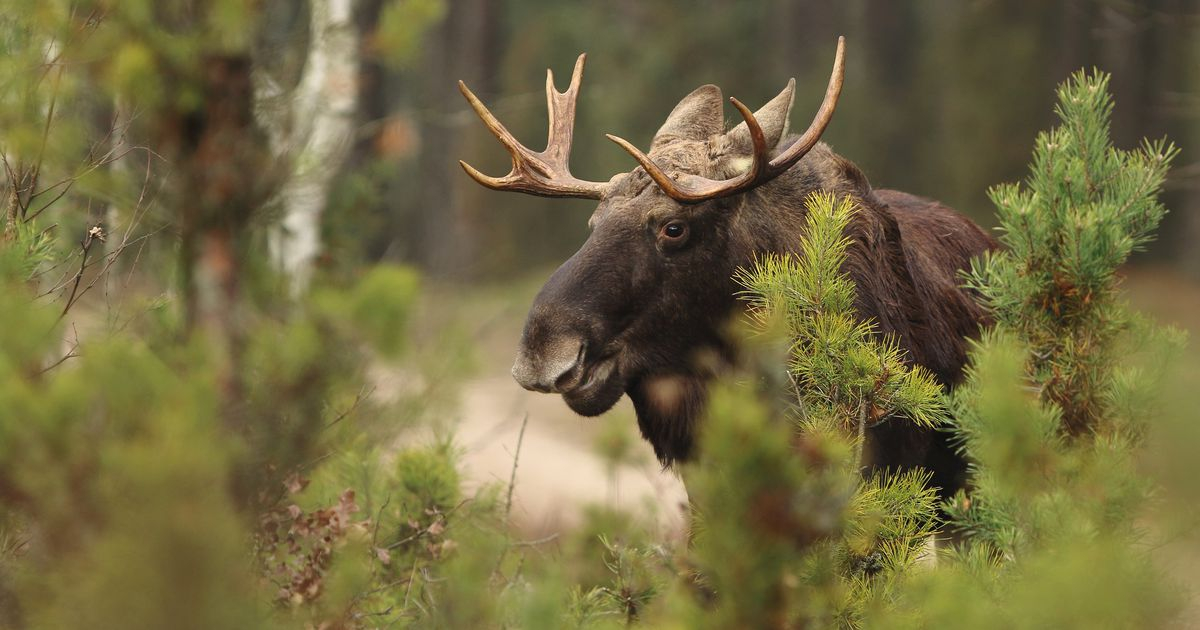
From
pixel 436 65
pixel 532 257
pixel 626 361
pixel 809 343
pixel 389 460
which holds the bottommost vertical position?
pixel 532 257

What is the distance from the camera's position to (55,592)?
2590 millimetres

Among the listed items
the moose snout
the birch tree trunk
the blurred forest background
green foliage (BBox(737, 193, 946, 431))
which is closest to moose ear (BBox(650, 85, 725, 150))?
the moose snout

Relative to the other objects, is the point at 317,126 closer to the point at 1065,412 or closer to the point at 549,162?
the point at 549,162

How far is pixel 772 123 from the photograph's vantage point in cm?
507

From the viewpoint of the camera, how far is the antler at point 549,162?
527 centimetres

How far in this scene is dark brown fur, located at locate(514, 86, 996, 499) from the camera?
4.80 meters

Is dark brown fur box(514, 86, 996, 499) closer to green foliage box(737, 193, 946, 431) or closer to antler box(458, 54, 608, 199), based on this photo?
antler box(458, 54, 608, 199)

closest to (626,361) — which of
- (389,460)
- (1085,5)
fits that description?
(389,460)

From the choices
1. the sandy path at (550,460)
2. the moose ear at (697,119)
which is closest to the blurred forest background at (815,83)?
the sandy path at (550,460)

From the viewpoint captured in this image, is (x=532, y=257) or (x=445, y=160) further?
(x=445, y=160)

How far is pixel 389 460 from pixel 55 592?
Answer: 11.2ft

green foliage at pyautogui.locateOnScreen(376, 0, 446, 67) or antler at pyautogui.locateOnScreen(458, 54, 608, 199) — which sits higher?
green foliage at pyautogui.locateOnScreen(376, 0, 446, 67)

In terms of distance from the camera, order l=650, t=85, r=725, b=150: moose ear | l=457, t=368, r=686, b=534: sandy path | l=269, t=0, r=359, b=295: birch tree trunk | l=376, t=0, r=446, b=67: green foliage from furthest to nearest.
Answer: l=457, t=368, r=686, b=534: sandy path
l=269, t=0, r=359, b=295: birch tree trunk
l=376, t=0, r=446, b=67: green foliage
l=650, t=85, r=725, b=150: moose ear

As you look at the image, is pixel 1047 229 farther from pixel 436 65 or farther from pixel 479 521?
pixel 436 65
